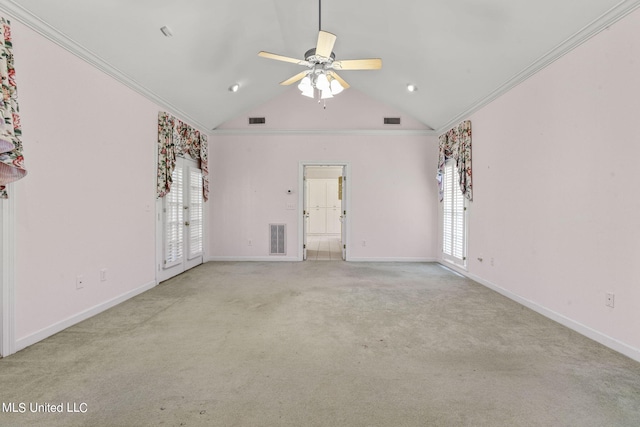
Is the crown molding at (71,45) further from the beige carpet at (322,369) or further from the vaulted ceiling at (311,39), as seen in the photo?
the beige carpet at (322,369)

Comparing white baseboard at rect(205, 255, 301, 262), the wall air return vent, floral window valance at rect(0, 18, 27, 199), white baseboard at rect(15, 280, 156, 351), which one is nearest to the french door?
white baseboard at rect(205, 255, 301, 262)

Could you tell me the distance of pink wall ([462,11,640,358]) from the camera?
2293 mm

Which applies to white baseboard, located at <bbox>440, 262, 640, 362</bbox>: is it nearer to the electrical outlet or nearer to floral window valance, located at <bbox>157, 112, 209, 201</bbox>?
the electrical outlet

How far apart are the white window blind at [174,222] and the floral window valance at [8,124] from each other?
→ 2326 millimetres

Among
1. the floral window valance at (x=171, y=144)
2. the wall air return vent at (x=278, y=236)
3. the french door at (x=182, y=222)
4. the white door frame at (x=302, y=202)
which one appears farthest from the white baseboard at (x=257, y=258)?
the floral window valance at (x=171, y=144)

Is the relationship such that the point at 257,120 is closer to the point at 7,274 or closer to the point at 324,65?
the point at 324,65

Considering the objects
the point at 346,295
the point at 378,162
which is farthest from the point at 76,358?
the point at 378,162

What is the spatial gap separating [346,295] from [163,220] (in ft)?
9.72

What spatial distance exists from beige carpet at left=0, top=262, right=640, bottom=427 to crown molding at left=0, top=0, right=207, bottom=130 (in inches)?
104

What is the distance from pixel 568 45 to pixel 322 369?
3.65m

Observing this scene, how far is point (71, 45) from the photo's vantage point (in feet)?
9.07

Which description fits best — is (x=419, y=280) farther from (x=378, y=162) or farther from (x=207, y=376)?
(x=207, y=376)

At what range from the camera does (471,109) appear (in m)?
4.61

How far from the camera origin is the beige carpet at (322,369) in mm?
1626
